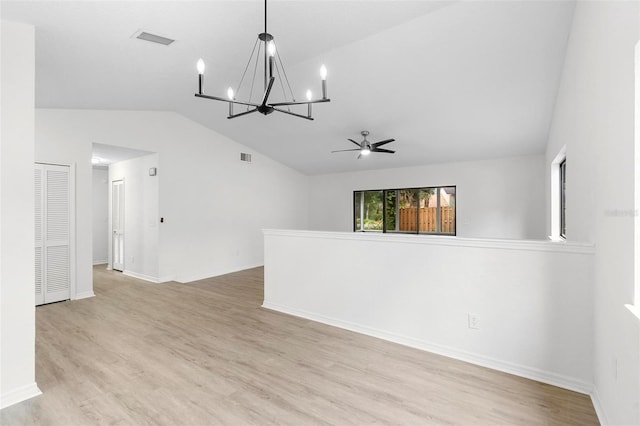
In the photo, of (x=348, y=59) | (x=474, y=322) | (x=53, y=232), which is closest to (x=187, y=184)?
(x=53, y=232)

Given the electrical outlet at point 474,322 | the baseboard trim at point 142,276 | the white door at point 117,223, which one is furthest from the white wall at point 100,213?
the electrical outlet at point 474,322

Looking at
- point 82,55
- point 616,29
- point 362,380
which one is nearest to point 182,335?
point 362,380

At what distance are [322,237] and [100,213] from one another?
23.5ft

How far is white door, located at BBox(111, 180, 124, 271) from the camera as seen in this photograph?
7188 millimetres

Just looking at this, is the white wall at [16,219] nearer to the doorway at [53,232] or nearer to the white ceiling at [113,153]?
the doorway at [53,232]

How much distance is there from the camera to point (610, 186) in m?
1.93

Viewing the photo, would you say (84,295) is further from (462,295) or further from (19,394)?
(462,295)

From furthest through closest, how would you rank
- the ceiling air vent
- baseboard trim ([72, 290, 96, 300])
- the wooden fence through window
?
the wooden fence through window → baseboard trim ([72, 290, 96, 300]) → the ceiling air vent

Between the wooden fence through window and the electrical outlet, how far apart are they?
17.2 feet

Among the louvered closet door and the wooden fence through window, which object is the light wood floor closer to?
the louvered closet door

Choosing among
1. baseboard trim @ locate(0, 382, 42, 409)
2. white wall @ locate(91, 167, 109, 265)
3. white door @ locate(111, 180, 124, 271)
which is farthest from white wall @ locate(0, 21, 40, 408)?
white wall @ locate(91, 167, 109, 265)

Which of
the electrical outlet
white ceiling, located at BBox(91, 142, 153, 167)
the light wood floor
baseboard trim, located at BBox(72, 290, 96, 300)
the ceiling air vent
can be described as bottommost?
the light wood floor

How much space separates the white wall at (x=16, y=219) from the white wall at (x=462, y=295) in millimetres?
2666

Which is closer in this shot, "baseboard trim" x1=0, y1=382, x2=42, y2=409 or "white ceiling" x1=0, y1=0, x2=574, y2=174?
"baseboard trim" x1=0, y1=382, x2=42, y2=409
